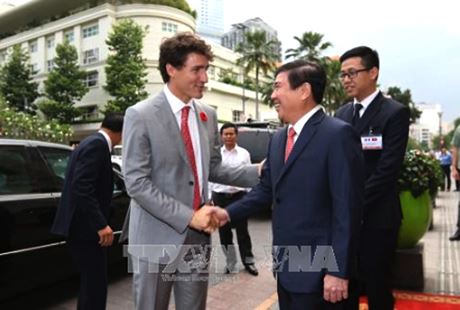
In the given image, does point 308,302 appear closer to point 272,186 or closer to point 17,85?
point 272,186

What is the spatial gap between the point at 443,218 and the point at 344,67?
7.13m

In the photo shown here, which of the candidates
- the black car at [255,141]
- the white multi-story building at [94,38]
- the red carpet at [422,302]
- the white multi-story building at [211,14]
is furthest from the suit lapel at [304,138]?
the white multi-story building at [211,14]

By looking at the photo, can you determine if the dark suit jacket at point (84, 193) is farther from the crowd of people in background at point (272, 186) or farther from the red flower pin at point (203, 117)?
the red flower pin at point (203, 117)

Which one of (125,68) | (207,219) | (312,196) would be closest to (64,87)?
(125,68)

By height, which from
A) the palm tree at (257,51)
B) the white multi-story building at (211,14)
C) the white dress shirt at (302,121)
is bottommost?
the white dress shirt at (302,121)

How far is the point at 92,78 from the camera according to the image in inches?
1683

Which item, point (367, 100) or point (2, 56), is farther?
point (2, 56)

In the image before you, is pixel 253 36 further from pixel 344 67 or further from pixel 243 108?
pixel 344 67

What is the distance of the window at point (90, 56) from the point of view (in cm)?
4244

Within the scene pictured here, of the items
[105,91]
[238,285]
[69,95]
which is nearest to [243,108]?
[105,91]

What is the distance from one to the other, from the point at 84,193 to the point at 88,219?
0.21 meters

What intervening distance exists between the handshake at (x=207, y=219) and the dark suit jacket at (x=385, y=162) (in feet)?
3.80

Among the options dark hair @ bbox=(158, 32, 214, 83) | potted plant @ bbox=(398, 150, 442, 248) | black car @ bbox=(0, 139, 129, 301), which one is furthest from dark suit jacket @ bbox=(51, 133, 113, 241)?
potted plant @ bbox=(398, 150, 442, 248)

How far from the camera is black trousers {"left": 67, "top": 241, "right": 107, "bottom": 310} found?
10.4 ft
